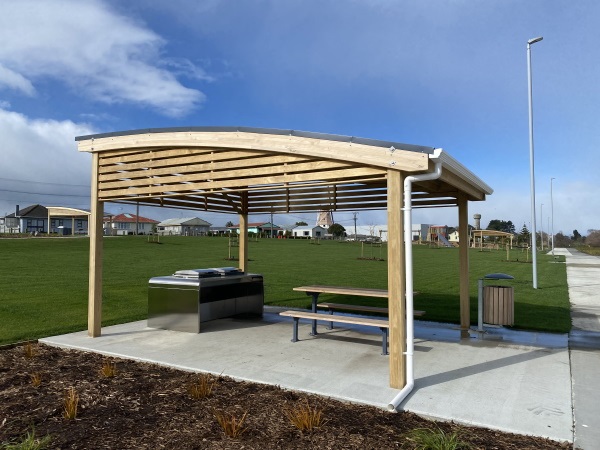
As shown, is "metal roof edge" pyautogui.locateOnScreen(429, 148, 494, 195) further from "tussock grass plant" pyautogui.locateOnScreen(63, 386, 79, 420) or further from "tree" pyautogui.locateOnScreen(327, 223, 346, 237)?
"tree" pyautogui.locateOnScreen(327, 223, 346, 237)

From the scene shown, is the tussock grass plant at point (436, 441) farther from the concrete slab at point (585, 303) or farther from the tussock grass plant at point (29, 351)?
the concrete slab at point (585, 303)

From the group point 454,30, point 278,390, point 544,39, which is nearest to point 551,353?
point 278,390

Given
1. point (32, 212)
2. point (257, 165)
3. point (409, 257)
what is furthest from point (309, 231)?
point (409, 257)

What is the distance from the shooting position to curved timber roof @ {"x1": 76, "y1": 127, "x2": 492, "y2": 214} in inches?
191

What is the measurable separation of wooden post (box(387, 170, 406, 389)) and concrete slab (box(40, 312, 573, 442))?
0.78ft

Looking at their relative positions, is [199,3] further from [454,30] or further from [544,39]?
[544,39]

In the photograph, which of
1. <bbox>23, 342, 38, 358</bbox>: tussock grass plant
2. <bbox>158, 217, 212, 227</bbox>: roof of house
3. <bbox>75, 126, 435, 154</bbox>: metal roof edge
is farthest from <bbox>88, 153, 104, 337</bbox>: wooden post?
<bbox>158, 217, 212, 227</bbox>: roof of house

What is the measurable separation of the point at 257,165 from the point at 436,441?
382cm

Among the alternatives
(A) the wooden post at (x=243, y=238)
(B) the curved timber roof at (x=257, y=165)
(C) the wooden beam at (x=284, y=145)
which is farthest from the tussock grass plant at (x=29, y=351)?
(A) the wooden post at (x=243, y=238)

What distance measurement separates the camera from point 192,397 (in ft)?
14.3

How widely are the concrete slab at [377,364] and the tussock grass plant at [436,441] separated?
54cm

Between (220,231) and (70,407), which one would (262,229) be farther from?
(70,407)

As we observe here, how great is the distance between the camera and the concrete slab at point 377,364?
4.10 metres

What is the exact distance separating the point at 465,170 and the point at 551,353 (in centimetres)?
307
